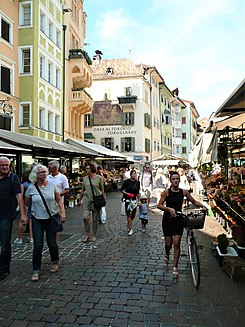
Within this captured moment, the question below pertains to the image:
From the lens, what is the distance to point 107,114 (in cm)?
4325

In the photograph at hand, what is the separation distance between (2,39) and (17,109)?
3.84 metres

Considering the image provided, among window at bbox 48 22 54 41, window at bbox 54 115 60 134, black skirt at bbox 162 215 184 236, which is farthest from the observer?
window at bbox 54 115 60 134

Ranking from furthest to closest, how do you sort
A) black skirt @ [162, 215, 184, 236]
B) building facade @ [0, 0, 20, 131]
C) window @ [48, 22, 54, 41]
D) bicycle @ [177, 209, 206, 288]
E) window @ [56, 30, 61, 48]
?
window @ [56, 30, 61, 48], window @ [48, 22, 54, 41], building facade @ [0, 0, 20, 131], black skirt @ [162, 215, 184, 236], bicycle @ [177, 209, 206, 288]

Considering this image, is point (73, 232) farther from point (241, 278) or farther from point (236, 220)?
point (241, 278)

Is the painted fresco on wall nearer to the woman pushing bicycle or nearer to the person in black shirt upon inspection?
the person in black shirt

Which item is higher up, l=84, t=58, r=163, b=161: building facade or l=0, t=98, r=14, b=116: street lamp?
l=84, t=58, r=163, b=161: building facade

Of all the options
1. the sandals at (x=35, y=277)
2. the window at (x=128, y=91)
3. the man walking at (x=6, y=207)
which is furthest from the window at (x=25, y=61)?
the window at (x=128, y=91)

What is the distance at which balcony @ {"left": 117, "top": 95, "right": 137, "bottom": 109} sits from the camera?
4175 centimetres

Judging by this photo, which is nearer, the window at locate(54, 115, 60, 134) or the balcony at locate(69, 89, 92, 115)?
the window at locate(54, 115, 60, 134)

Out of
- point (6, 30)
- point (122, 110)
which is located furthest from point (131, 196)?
point (122, 110)

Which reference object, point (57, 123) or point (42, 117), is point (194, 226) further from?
point (57, 123)

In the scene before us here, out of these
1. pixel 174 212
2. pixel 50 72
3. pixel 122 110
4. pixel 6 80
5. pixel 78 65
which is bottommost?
pixel 174 212

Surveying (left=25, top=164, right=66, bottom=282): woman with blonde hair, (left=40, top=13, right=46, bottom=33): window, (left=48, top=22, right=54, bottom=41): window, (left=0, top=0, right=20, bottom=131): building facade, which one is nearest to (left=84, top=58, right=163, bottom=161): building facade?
(left=48, top=22, right=54, bottom=41): window

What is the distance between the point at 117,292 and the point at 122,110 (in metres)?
39.0
